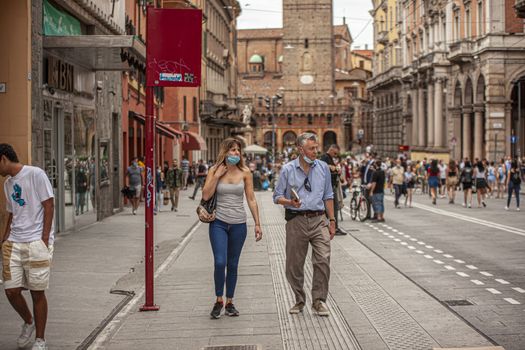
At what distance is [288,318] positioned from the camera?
9.03 m

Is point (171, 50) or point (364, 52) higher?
point (364, 52)

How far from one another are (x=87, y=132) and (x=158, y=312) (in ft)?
40.9

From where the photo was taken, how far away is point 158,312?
9.57 metres

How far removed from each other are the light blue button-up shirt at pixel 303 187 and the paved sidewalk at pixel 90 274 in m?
2.25

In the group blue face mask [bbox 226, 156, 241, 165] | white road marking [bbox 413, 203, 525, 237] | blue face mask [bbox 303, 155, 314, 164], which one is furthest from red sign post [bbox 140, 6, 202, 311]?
white road marking [bbox 413, 203, 525, 237]

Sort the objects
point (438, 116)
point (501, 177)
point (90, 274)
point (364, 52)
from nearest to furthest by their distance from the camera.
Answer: point (90, 274) → point (501, 177) → point (438, 116) → point (364, 52)

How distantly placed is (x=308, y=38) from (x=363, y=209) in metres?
91.8

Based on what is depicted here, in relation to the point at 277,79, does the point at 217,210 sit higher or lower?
lower

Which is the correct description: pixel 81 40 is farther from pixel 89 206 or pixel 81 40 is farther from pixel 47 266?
pixel 47 266

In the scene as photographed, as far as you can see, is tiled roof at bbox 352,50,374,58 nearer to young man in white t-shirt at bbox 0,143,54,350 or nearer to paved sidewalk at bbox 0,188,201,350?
paved sidewalk at bbox 0,188,201,350

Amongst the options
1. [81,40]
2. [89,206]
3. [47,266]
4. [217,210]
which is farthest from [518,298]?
[89,206]

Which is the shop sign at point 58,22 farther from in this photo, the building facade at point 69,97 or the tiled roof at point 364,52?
the tiled roof at point 364,52

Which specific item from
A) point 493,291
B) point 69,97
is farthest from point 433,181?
point 493,291

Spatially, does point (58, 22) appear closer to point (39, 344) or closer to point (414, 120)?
point (39, 344)
